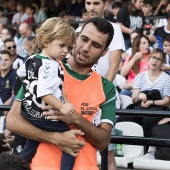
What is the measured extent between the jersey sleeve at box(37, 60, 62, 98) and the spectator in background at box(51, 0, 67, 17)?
1355cm

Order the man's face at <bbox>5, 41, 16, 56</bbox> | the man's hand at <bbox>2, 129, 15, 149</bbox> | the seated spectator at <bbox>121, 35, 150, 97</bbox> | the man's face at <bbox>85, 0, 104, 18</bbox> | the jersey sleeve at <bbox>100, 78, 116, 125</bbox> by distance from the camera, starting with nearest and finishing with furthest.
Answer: the jersey sleeve at <bbox>100, 78, 116, 125</bbox>
the man's face at <bbox>85, 0, 104, 18</bbox>
the man's hand at <bbox>2, 129, 15, 149</bbox>
the seated spectator at <bbox>121, 35, 150, 97</bbox>
the man's face at <bbox>5, 41, 16, 56</bbox>

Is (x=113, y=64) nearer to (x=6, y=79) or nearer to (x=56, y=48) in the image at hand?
(x=56, y=48)

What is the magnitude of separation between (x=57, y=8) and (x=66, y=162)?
13959mm

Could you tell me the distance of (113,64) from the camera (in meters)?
5.04

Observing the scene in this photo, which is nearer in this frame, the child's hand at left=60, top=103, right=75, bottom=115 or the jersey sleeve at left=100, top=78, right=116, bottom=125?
the child's hand at left=60, top=103, right=75, bottom=115

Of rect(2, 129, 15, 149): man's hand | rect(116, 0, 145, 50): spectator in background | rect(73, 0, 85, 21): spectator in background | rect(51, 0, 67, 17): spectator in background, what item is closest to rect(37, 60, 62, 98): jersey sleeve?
rect(2, 129, 15, 149): man's hand

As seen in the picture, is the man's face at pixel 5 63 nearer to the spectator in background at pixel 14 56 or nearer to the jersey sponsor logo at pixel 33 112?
the spectator in background at pixel 14 56

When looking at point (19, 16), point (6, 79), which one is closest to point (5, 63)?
point (6, 79)

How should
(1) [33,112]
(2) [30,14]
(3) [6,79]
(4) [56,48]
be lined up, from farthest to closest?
(2) [30,14], (3) [6,79], (4) [56,48], (1) [33,112]

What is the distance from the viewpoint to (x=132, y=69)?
8422 mm

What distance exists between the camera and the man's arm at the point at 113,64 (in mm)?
5008

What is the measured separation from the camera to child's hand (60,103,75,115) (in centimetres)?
299

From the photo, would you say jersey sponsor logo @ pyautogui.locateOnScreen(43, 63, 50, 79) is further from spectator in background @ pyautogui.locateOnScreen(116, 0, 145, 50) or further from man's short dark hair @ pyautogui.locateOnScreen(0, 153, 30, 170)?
spectator in background @ pyautogui.locateOnScreen(116, 0, 145, 50)

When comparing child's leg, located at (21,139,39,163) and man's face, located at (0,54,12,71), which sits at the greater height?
child's leg, located at (21,139,39,163)
